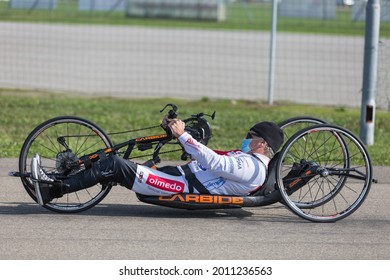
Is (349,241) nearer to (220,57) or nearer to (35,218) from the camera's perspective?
(35,218)

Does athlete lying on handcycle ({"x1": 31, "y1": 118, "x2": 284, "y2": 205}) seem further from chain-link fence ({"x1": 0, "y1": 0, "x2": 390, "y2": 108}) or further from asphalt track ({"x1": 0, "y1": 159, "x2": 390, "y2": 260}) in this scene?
chain-link fence ({"x1": 0, "y1": 0, "x2": 390, "y2": 108})

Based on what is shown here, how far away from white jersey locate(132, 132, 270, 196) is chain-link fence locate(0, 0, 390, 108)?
18.2 feet

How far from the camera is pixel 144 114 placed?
12422 millimetres

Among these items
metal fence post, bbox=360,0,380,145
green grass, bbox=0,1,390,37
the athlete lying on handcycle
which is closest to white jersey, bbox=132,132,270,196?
the athlete lying on handcycle

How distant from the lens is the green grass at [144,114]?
10844 millimetres

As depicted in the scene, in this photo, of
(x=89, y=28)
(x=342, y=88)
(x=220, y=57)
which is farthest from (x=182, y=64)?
(x=89, y=28)

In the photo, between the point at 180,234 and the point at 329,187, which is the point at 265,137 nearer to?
the point at 329,187

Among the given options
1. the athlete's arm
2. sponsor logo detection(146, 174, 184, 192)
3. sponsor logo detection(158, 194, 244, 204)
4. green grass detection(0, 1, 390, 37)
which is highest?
green grass detection(0, 1, 390, 37)

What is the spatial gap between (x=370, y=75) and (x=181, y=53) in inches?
481

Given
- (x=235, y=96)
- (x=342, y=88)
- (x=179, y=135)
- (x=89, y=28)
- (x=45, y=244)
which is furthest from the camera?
(x=89, y=28)

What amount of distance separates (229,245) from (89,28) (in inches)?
946

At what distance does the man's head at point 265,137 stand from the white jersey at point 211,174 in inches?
4.5

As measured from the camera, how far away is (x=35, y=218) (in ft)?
23.6

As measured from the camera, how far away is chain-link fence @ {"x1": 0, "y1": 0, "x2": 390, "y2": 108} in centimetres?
1638
